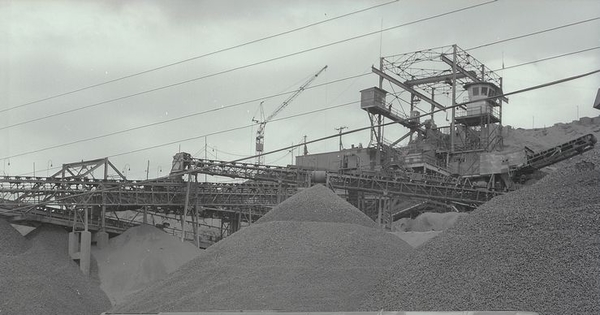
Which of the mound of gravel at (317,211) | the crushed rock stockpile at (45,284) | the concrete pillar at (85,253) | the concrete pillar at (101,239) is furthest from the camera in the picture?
the concrete pillar at (101,239)

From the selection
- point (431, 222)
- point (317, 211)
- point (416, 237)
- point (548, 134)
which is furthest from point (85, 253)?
point (548, 134)

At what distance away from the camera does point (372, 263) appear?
74.6ft

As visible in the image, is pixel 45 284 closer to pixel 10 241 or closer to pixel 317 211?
pixel 10 241

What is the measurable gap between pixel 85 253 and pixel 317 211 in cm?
1705

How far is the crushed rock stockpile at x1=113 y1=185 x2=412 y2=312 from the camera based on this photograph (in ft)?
67.4

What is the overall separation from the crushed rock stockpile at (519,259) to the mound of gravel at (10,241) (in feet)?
76.5

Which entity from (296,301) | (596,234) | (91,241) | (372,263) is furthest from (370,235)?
(91,241)

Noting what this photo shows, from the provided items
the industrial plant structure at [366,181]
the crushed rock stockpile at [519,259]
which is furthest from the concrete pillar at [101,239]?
the crushed rock stockpile at [519,259]

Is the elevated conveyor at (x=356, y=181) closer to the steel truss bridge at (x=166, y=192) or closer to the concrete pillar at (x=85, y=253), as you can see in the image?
the steel truss bridge at (x=166, y=192)

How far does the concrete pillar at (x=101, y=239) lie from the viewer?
3923cm

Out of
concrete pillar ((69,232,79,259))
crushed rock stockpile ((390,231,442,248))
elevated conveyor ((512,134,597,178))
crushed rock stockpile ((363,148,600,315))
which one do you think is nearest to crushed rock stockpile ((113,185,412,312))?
crushed rock stockpile ((363,148,600,315))

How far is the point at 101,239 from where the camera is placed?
39.4 m

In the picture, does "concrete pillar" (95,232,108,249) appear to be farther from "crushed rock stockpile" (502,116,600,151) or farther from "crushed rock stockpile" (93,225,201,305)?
"crushed rock stockpile" (502,116,600,151)

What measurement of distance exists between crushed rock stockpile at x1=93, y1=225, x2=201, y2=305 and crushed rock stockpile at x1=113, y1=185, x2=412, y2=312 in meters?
11.6
